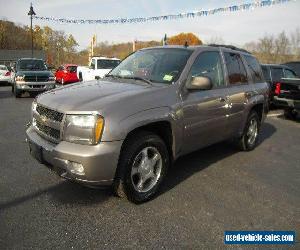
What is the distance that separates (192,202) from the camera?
430 centimetres

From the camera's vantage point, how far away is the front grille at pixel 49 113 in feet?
12.7

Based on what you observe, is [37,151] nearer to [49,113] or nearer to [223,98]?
[49,113]

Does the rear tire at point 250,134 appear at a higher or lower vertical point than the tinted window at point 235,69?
lower

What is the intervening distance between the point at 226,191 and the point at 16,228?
2652mm

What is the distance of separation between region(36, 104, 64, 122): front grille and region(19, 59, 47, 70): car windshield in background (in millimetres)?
12943

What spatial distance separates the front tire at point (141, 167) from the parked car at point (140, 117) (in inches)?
0.5

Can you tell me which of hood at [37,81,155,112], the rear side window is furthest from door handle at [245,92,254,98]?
hood at [37,81,155,112]

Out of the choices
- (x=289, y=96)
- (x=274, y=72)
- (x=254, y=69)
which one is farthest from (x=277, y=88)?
(x=254, y=69)

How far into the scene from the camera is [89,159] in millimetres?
3555

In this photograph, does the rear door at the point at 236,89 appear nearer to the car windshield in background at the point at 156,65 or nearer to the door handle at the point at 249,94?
the door handle at the point at 249,94

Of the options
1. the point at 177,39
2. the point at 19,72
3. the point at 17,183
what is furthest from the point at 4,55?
the point at 17,183

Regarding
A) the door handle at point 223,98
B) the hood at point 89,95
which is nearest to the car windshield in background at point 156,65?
the hood at point 89,95

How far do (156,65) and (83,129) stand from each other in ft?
5.99

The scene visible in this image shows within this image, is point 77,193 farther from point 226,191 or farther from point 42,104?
point 226,191
